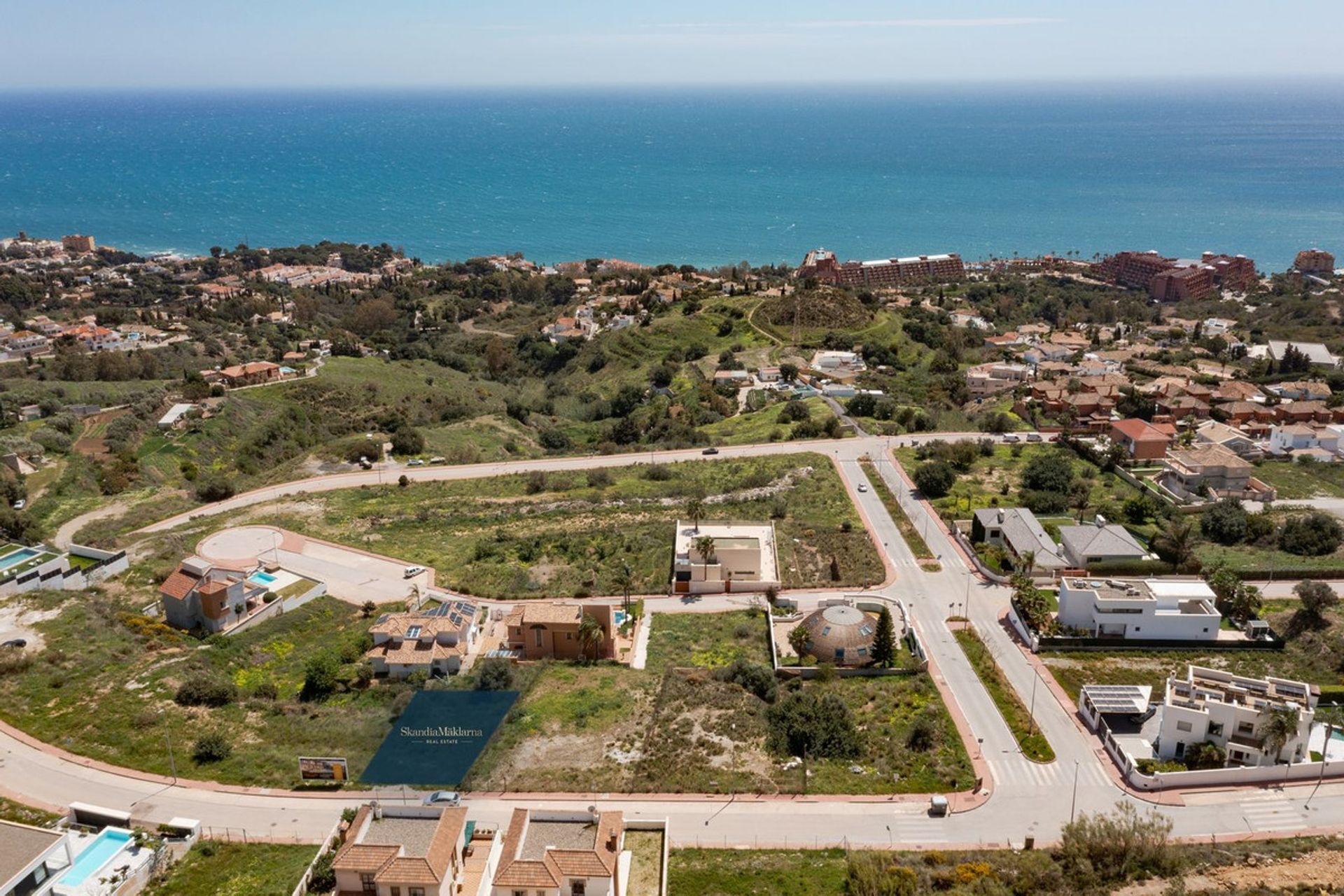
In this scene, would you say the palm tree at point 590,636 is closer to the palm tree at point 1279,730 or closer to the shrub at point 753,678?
the shrub at point 753,678

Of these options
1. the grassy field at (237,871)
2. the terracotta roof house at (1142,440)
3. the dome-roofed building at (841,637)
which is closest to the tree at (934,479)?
the terracotta roof house at (1142,440)

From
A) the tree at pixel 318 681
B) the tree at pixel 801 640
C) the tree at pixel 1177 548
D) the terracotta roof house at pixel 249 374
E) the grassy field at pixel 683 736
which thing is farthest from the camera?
the terracotta roof house at pixel 249 374

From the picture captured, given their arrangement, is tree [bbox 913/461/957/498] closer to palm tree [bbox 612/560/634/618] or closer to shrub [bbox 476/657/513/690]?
palm tree [bbox 612/560/634/618]

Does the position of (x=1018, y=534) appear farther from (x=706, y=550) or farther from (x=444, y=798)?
(x=444, y=798)

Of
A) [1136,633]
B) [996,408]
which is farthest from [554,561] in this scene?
[996,408]

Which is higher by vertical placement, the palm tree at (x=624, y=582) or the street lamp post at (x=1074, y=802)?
the palm tree at (x=624, y=582)

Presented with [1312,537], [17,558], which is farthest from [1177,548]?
[17,558]
